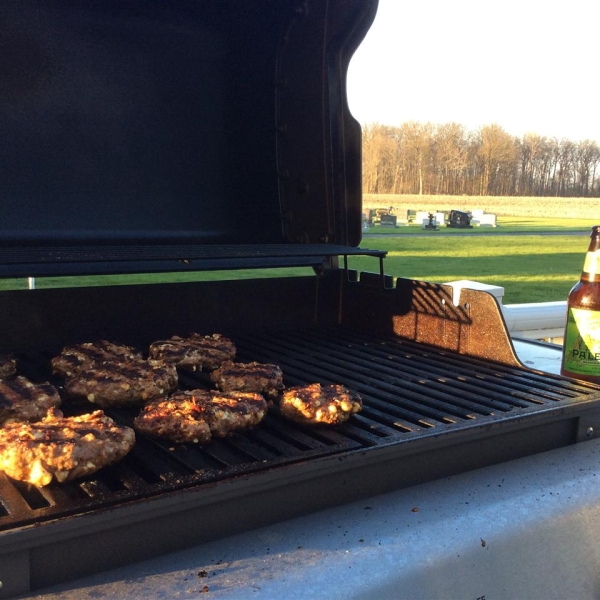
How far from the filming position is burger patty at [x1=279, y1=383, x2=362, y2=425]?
1796 mm

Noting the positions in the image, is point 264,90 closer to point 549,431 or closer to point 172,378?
point 172,378

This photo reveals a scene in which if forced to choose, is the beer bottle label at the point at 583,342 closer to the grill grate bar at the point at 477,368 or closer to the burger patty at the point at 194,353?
the grill grate bar at the point at 477,368

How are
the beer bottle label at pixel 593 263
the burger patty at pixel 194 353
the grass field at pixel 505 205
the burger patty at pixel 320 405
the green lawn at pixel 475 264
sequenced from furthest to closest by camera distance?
the grass field at pixel 505 205, the green lawn at pixel 475 264, the burger patty at pixel 194 353, the beer bottle label at pixel 593 263, the burger patty at pixel 320 405

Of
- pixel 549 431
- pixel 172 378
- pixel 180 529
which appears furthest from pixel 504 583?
pixel 172 378

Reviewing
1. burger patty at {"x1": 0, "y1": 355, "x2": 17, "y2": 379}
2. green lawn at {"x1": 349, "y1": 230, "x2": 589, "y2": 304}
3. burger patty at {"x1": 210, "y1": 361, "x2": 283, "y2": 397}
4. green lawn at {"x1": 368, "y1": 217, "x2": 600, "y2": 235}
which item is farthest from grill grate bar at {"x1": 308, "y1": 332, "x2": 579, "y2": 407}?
green lawn at {"x1": 368, "y1": 217, "x2": 600, "y2": 235}

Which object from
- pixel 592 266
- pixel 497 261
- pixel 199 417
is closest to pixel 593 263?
pixel 592 266

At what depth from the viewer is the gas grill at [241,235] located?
1840mm

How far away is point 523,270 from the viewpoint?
15.4 metres

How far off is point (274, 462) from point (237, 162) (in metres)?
2.06

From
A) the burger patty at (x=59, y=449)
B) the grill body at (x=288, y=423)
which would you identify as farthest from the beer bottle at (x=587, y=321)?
the burger patty at (x=59, y=449)

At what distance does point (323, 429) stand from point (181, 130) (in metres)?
1.83

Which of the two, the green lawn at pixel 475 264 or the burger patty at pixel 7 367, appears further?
the green lawn at pixel 475 264

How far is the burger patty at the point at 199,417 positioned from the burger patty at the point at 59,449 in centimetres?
14

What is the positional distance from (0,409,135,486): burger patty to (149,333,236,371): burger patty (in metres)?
0.93
